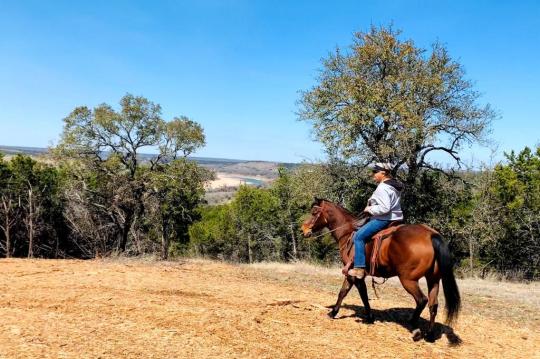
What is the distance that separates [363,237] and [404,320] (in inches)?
83.5

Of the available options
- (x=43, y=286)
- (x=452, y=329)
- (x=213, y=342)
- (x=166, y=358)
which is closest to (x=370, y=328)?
(x=452, y=329)

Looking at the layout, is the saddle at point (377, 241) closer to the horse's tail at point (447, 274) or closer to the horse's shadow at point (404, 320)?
the horse's tail at point (447, 274)

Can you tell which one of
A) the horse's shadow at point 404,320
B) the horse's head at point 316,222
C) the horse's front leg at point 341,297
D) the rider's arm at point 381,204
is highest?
the rider's arm at point 381,204

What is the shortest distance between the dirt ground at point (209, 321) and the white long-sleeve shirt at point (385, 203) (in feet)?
6.66

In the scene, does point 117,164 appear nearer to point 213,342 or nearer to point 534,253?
point 213,342

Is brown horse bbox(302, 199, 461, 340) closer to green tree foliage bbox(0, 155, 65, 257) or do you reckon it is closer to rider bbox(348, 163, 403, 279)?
rider bbox(348, 163, 403, 279)

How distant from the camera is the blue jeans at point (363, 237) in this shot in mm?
8070

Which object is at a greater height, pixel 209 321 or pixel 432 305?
pixel 432 305

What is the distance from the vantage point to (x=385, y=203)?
26.2 feet

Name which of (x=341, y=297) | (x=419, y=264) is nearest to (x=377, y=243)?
(x=419, y=264)

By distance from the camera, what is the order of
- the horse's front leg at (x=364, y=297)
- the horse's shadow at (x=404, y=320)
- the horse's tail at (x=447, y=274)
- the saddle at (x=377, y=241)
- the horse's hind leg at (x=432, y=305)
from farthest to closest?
1. the horse's front leg at (x=364, y=297)
2. the saddle at (x=377, y=241)
3. the horse's shadow at (x=404, y=320)
4. the horse's hind leg at (x=432, y=305)
5. the horse's tail at (x=447, y=274)

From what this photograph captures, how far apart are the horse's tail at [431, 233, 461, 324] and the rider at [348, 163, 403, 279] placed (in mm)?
909

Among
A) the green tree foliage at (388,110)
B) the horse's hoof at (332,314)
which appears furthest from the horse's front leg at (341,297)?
the green tree foliage at (388,110)

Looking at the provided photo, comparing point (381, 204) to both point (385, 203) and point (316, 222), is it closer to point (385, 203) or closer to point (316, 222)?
point (385, 203)
